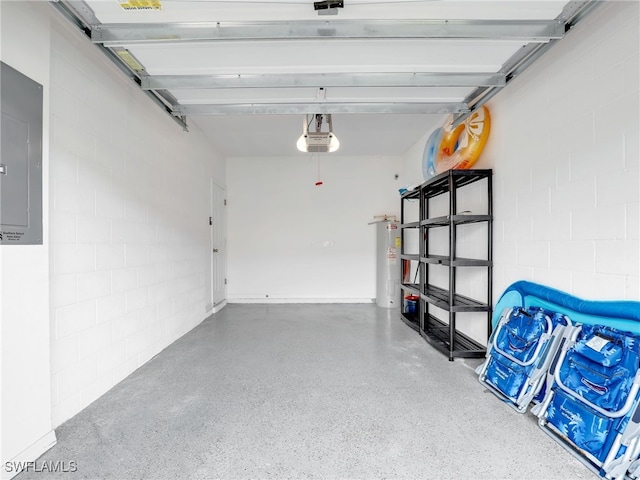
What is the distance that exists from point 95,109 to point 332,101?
74.7 inches

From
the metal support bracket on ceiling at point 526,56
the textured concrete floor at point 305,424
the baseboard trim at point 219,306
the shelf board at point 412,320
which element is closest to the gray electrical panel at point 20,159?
the textured concrete floor at point 305,424

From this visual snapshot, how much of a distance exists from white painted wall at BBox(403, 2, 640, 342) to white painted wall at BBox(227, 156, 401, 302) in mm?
2802

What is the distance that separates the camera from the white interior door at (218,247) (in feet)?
15.2

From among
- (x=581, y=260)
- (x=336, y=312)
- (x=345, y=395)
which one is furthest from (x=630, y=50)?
(x=336, y=312)

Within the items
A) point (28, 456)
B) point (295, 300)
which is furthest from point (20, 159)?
point (295, 300)

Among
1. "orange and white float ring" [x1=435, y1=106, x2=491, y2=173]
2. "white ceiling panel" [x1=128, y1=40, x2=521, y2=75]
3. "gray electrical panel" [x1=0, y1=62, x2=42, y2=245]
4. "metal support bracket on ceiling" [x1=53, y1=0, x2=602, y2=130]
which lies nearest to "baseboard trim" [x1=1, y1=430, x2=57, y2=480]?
"gray electrical panel" [x1=0, y1=62, x2=42, y2=245]

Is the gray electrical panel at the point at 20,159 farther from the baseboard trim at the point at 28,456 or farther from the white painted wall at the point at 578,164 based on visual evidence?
the white painted wall at the point at 578,164

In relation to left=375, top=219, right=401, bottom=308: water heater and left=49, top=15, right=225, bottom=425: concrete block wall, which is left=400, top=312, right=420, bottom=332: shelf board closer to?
left=375, top=219, right=401, bottom=308: water heater

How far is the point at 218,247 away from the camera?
192 inches

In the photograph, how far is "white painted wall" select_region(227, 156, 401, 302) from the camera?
5.30 meters

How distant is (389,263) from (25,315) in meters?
4.28

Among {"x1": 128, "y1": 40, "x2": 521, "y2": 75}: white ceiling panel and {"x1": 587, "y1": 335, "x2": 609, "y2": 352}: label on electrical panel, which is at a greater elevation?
{"x1": 128, "y1": 40, "x2": 521, "y2": 75}: white ceiling panel

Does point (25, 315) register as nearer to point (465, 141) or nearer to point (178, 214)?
point (178, 214)

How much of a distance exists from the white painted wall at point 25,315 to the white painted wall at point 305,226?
3.73m
